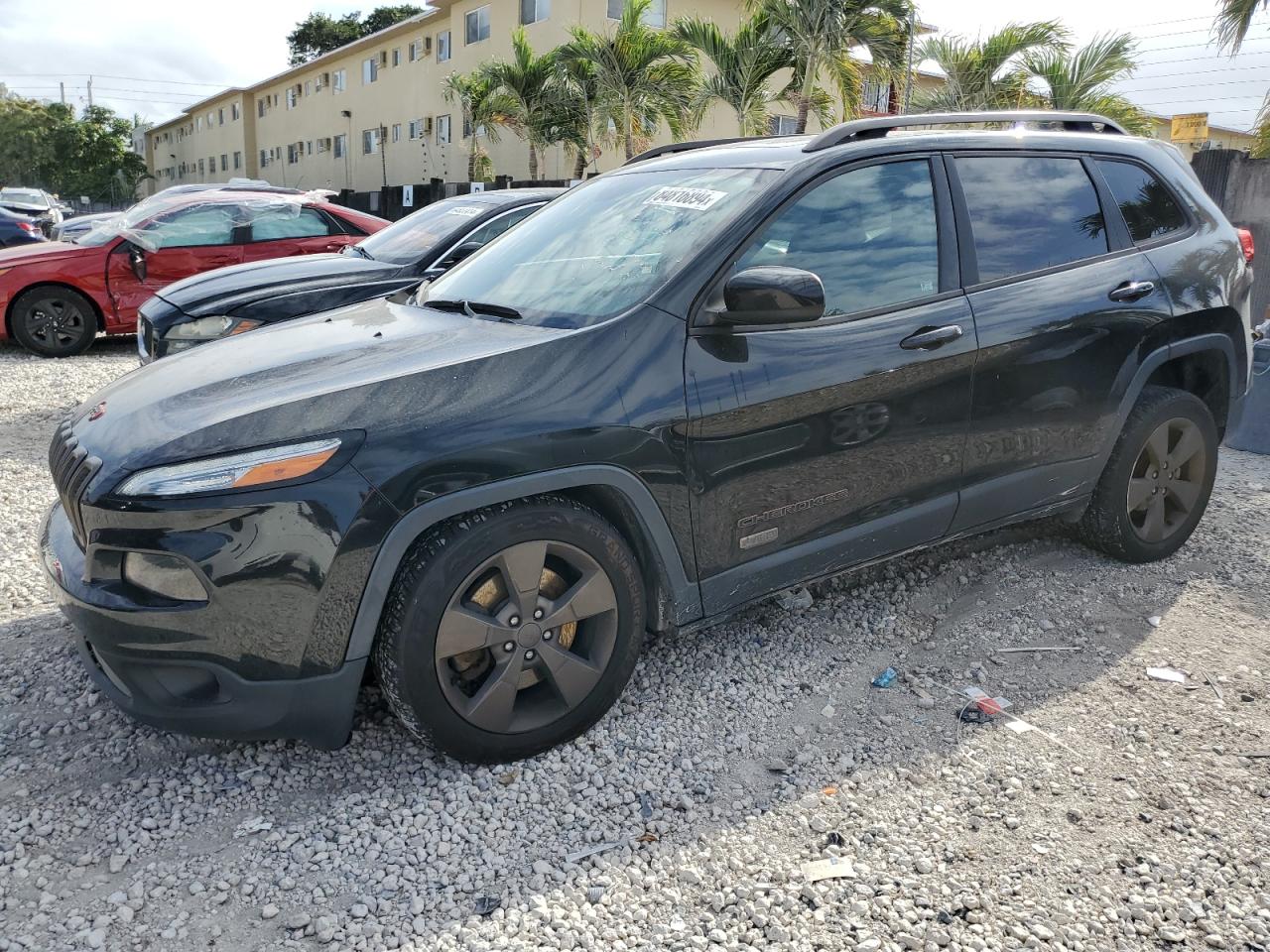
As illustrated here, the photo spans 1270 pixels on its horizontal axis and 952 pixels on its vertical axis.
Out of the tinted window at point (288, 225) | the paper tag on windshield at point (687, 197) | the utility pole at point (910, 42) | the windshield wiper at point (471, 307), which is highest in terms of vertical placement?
the utility pole at point (910, 42)

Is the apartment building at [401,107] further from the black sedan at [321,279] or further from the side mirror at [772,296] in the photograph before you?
the side mirror at [772,296]

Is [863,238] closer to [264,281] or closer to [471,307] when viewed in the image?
[471,307]

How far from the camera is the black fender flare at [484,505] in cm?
249

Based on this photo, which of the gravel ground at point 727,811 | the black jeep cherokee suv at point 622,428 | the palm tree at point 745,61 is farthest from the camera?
the palm tree at point 745,61

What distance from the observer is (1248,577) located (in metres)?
4.38

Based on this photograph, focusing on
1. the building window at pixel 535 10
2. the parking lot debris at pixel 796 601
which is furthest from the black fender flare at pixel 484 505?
the building window at pixel 535 10

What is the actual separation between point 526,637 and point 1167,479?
10.2 ft

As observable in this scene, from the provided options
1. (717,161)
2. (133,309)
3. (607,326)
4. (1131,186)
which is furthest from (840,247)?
(133,309)

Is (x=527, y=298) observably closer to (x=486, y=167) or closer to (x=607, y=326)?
(x=607, y=326)

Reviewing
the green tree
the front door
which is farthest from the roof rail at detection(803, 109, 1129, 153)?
the green tree

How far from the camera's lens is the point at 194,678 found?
98.6 inches

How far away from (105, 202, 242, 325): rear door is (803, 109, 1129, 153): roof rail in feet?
25.5

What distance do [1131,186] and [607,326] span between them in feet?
8.36

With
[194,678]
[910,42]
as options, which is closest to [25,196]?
[910,42]
